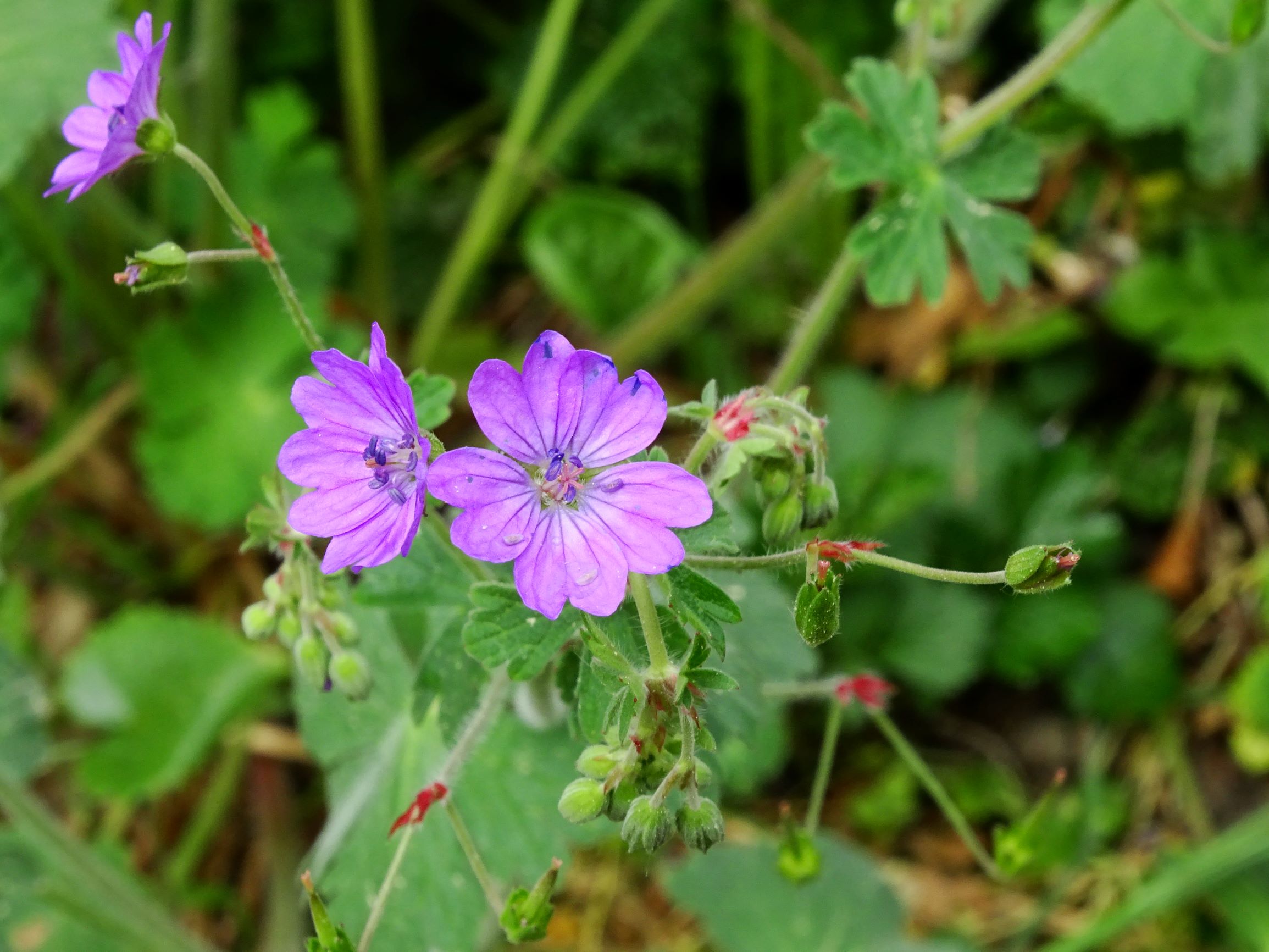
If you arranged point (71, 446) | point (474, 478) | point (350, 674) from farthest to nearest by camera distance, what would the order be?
point (71, 446)
point (350, 674)
point (474, 478)

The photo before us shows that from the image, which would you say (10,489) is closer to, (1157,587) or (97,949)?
(97,949)

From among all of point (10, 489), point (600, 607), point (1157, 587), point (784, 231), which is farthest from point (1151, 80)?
point (10, 489)

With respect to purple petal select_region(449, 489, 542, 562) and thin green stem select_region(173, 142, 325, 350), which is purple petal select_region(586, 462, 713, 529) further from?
thin green stem select_region(173, 142, 325, 350)

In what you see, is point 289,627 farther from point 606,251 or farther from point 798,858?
point 606,251

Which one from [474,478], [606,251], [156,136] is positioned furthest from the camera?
[606,251]

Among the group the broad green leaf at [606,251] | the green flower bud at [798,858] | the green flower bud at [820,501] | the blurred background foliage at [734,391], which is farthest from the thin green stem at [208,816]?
the green flower bud at [820,501]

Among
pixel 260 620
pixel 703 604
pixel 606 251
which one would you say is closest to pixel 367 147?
pixel 606 251
